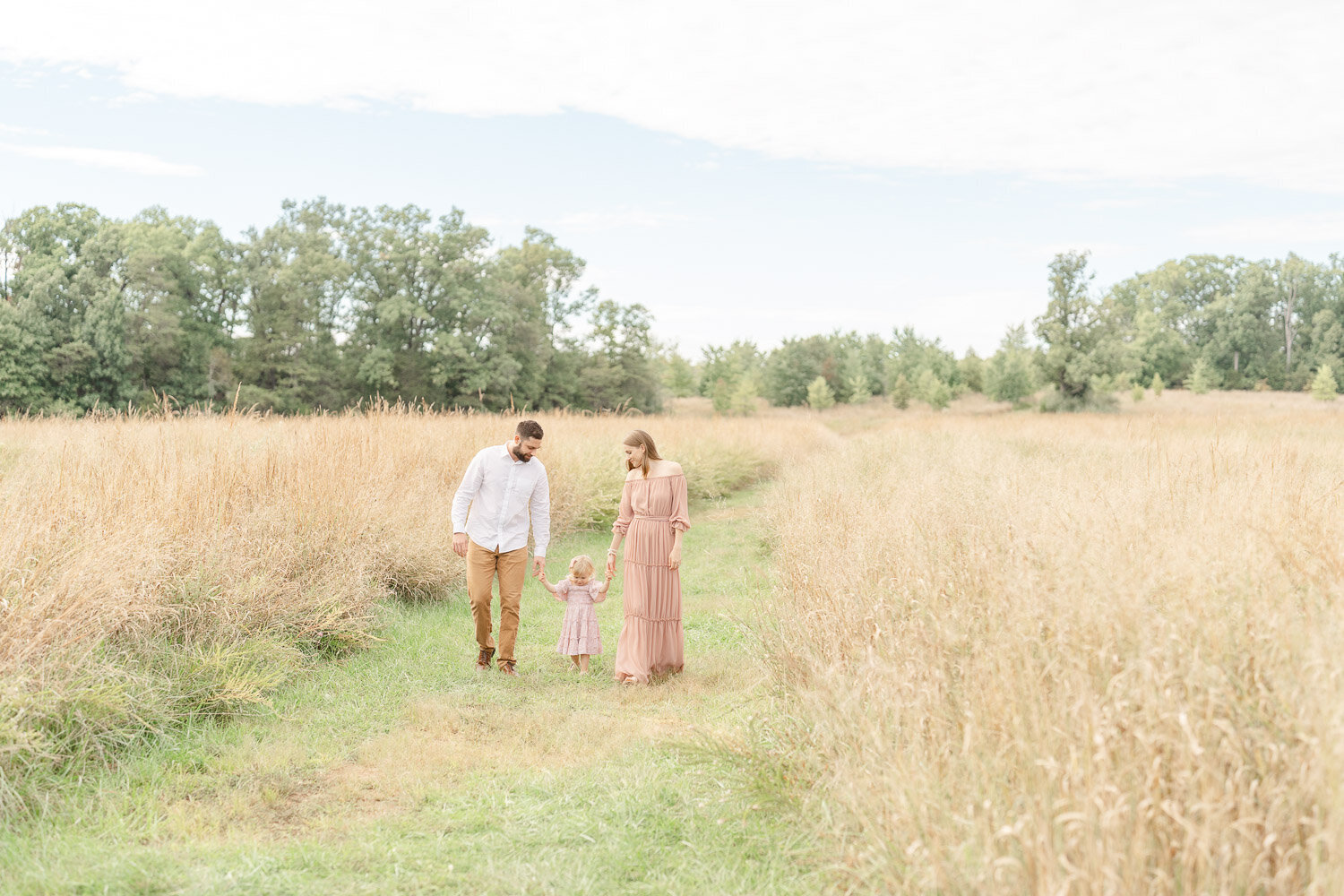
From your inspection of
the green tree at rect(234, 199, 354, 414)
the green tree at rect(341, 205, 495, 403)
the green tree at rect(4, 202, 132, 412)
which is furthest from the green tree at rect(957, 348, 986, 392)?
the green tree at rect(4, 202, 132, 412)

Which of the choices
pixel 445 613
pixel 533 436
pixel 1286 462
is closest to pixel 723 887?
pixel 533 436

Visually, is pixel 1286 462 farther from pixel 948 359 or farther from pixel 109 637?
pixel 948 359

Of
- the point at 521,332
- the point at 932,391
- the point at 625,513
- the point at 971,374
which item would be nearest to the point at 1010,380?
the point at 932,391

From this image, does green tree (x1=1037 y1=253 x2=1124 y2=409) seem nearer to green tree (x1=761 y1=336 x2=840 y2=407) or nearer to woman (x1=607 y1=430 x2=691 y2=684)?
green tree (x1=761 y1=336 x2=840 y2=407)

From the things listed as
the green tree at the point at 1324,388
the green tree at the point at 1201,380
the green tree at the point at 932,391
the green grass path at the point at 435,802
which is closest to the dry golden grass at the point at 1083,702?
the green grass path at the point at 435,802

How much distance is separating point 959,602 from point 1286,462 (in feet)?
17.1

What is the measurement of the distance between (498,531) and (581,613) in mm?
886

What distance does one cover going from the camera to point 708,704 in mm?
5645

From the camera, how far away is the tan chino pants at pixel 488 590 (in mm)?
6488

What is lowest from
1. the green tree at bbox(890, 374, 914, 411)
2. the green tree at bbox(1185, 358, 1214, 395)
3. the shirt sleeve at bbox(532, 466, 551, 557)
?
the shirt sleeve at bbox(532, 466, 551, 557)

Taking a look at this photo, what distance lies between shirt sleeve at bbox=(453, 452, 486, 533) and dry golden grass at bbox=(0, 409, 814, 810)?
1.23 m

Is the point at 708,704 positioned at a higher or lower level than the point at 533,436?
lower

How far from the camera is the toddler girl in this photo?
6.54 meters

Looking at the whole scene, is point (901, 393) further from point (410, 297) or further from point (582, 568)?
point (582, 568)
